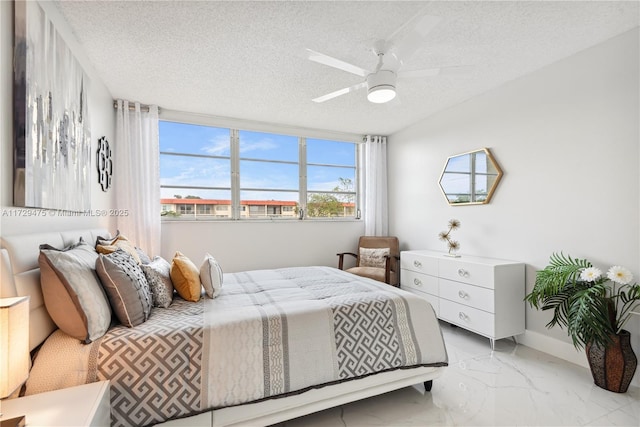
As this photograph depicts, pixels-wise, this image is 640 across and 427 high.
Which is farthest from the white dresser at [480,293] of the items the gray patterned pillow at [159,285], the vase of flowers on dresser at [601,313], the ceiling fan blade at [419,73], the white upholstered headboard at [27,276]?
the white upholstered headboard at [27,276]

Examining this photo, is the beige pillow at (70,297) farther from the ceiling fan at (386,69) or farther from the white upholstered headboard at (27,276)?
the ceiling fan at (386,69)

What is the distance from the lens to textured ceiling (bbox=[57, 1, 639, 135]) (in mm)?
1996

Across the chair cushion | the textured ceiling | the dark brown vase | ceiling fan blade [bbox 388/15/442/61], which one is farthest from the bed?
the chair cushion

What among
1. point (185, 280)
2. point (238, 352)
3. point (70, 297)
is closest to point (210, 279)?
point (185, 280)

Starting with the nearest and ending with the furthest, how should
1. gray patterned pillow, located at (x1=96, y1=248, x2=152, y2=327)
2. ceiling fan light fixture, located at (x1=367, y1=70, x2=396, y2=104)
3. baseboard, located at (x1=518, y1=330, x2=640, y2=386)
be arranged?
gray patterned pillow, located at (x1=96, y1=248, x2=152, y2=327), ceiling fan light fixture, located at (x1=367, y1=70, x2=396, y2=104), baseboard, located at (x1=518, y1=330, x2=640, y2=386)

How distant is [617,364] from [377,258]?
8.58 ft

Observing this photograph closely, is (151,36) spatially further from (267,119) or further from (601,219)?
(601,219)

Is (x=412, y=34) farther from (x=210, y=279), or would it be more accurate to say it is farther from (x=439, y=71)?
(x=210, y=279)

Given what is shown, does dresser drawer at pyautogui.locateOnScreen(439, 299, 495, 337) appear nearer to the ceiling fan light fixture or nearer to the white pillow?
the ceiling fan light fixture

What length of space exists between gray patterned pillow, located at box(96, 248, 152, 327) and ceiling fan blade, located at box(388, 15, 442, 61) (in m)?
2.13

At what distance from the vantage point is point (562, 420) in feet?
6.02

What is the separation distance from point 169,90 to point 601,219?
163 inches

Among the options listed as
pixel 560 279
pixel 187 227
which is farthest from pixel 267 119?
pixel 560 279

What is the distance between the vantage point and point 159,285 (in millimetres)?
2006
